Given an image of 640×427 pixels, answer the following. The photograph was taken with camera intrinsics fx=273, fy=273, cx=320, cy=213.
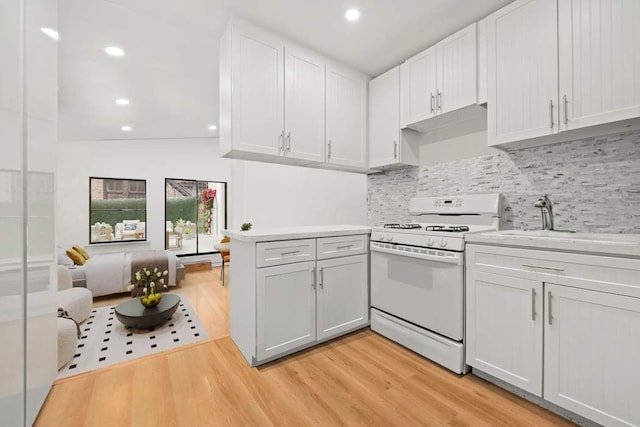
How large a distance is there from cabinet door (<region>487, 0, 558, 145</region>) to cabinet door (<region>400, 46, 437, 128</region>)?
1.50 ft

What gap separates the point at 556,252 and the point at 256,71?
7.73 ft

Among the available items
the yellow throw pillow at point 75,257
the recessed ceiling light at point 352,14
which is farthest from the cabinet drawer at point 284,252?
the yellow throw pillow at point 75,257

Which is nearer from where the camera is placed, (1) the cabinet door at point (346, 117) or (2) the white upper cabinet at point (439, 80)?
(2) the white upper cabinet at point (439, 80)

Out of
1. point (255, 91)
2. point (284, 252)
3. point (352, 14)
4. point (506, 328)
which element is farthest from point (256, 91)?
point (506, 328)

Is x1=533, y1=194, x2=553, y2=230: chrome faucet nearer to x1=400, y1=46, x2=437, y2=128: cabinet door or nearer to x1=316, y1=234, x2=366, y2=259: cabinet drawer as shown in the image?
x1=400, y1=46, x2=437, y2=128: cabinet door

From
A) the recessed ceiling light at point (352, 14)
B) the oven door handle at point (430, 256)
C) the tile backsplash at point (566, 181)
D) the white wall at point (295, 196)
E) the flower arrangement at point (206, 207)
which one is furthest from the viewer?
the flower arrangement at point (206, 207)

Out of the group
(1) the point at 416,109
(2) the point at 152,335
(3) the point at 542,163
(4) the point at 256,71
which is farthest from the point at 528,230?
(2) the point at 152,335

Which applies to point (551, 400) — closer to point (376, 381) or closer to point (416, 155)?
point (376, 381)

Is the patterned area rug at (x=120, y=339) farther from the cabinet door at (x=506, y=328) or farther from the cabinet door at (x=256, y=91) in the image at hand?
the cabinet door at (x=506, y=328)

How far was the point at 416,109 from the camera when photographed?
253 cm

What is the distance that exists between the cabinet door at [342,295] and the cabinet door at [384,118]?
110cm

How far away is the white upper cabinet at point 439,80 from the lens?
214 cm

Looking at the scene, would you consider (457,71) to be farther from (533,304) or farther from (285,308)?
(285,308)

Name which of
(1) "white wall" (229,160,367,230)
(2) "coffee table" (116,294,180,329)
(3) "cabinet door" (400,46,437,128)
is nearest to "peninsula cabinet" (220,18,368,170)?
(3) "cabinet door" (400,46,437,128)
